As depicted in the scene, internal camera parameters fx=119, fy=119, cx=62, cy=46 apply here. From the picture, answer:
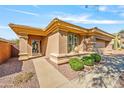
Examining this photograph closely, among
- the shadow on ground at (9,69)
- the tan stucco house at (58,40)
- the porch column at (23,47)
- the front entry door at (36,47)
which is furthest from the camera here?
the front entry door at (36,47)

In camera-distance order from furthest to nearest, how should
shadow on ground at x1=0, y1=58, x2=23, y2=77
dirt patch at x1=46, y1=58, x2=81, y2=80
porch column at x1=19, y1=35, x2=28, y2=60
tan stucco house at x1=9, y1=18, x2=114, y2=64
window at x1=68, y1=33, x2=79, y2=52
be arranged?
porch column at x1=19, y1=35, x2=28, y2=60, window at x1=68, y1=33, x2=79, y2=52, tan stucco house at x1=9, y1=18, x2=114, y2=64, shadow on ground at x1=0, y1=58, x2=23, y2=77, dirt patch at x1=46, y1=58, x2=81, y2=80

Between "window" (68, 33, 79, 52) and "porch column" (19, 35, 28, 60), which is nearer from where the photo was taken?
"window" (68, 33, 79, 52)

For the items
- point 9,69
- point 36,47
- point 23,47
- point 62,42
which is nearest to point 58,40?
point 62,42

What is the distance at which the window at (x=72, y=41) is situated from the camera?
10599 mm

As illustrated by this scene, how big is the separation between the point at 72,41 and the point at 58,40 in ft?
7.52

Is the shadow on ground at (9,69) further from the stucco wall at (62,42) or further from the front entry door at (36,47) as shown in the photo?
the front entry door at (36,47)

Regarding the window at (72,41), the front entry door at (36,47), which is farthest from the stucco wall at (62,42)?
the front entry door at (36,47)

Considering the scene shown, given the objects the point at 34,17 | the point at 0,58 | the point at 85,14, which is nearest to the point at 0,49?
the point at 0,58

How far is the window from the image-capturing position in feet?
34.8

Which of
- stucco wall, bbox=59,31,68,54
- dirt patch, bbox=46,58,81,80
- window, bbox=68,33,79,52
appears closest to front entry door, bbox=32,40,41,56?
window, bbox=68,33,79,52

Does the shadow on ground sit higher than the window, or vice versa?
the window

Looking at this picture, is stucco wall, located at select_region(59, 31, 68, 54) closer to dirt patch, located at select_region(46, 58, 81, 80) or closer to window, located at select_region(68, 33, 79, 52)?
window, located at select_region(68, 33, 79, 52)

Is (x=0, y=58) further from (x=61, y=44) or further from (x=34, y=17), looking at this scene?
(x=61, y=44)
